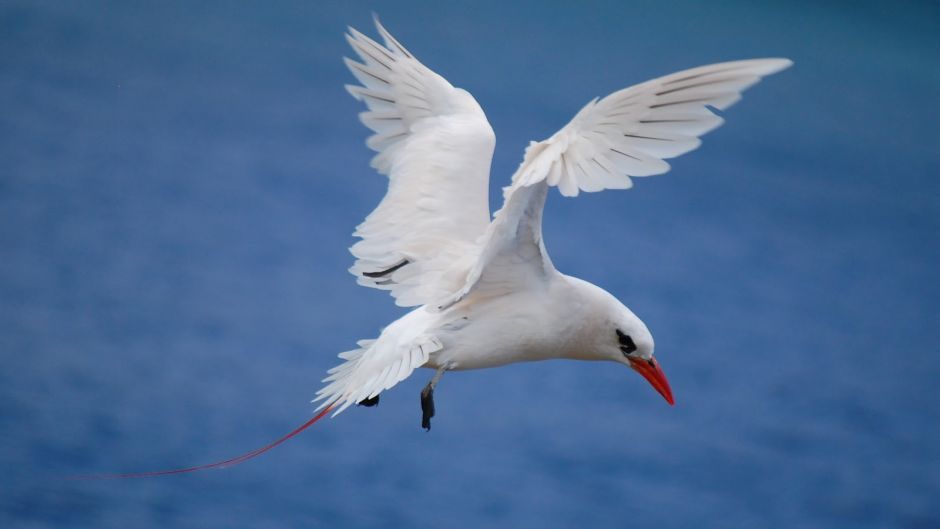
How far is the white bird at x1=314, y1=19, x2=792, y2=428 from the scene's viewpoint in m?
2.01

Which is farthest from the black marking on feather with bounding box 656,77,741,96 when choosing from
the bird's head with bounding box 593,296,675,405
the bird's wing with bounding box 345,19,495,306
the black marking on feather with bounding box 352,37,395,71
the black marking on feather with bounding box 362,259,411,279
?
the black marking on feather with bounding box 352,37,395,71

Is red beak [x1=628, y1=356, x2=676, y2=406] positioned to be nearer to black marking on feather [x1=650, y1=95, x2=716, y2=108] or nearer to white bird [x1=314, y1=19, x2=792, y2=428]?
white bird [x1=314, y1=19, x2=792, y2=428]

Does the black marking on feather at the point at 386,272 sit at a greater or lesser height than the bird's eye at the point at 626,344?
greater

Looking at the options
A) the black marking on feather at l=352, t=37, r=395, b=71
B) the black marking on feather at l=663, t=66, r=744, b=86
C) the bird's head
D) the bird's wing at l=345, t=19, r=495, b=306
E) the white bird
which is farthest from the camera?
the black marking on feather at l=352, t=37, r=395, b=71

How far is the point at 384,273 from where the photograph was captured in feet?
8.86

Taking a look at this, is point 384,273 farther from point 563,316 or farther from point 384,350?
point 563,316

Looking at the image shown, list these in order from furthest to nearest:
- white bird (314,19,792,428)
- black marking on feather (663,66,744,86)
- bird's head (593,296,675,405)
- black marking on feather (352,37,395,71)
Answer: black marking on feather (352,37,395,71) < bird's head (593,296,675,405) < white bird (314,19,792,428) < black marking on feather (663,66,744,86)

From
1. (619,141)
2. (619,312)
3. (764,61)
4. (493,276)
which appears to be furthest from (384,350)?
(764,61)

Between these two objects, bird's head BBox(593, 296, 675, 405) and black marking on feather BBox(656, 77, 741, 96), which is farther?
bird's head BBox(593, 296, 675, 405)

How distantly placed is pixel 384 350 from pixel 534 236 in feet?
1.30

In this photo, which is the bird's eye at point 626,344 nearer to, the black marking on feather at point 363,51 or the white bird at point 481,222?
the white bird at point 481,222

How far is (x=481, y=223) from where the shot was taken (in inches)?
108

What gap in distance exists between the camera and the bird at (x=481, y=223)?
6.58 feet

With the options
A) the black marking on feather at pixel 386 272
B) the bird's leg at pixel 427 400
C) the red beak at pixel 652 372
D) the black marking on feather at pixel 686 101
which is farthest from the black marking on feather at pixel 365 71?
the black marking on feather at pixel 686 101
